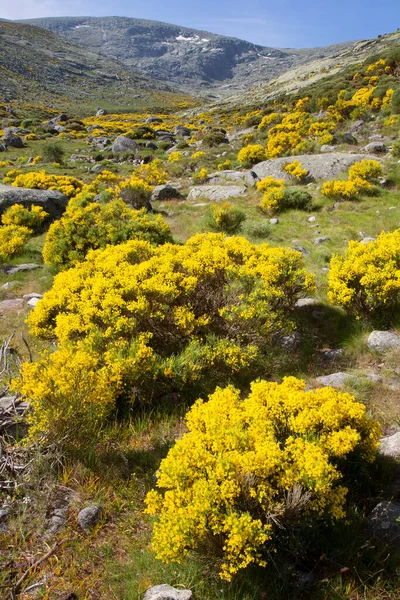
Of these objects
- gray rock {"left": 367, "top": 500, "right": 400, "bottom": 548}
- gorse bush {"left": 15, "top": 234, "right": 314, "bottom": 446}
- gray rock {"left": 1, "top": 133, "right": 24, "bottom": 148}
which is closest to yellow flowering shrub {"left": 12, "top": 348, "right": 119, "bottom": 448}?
gorse bush {"left": 15, "top": 234, "right": 314, "bottom": 446}

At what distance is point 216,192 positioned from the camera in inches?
619

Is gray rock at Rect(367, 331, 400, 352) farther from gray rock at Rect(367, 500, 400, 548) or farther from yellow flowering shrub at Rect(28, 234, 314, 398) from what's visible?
gray rock at Rect(367, 500, 400, 548)

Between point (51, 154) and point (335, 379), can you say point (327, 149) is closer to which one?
point (335, 379)

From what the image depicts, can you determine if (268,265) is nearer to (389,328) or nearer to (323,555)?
(389,328)

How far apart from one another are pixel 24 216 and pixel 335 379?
40.0 ft

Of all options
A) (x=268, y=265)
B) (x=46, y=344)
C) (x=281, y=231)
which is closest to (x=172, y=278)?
(x=268, y=265)

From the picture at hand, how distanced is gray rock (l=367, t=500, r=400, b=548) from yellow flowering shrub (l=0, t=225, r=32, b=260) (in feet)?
36.6

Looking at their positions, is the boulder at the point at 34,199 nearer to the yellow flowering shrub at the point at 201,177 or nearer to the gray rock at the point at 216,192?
the gray rock at the point at 216,192

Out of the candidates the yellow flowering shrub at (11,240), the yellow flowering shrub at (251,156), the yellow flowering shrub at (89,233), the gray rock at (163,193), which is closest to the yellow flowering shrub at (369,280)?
the yellow flowering shrub at (89,233)

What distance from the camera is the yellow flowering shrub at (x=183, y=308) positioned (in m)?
4.98

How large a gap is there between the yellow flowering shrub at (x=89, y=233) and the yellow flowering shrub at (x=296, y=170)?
744 cm

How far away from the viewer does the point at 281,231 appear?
11031 millimetres

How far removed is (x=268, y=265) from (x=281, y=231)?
535 cm

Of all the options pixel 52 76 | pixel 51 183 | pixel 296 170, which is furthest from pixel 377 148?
pixel 52 76
